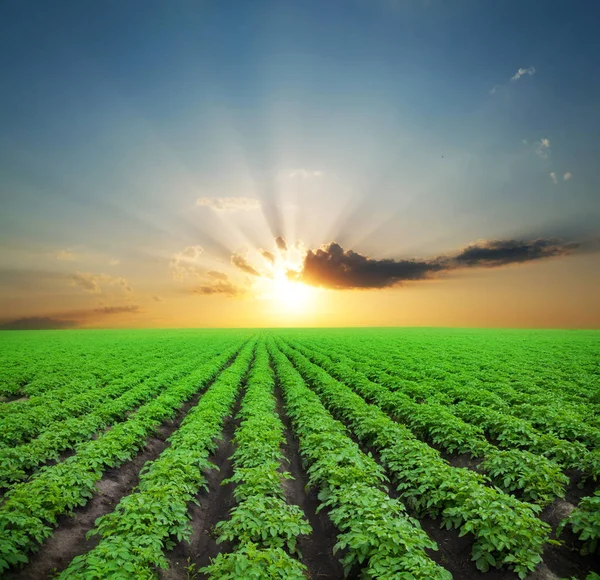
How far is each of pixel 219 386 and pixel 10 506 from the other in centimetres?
1170

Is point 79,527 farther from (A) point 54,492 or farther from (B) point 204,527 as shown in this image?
(B) point 204,527

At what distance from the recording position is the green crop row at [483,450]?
7820 mm

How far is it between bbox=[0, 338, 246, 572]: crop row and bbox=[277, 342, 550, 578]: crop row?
732cm

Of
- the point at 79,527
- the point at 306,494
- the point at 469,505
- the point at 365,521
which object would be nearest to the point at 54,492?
the point at 79,527

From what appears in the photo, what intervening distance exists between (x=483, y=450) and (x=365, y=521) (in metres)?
5.61

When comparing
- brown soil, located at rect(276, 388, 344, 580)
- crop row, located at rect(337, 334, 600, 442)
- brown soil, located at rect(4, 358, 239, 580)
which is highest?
crop row, located at rect(337, 334, 600, 442)

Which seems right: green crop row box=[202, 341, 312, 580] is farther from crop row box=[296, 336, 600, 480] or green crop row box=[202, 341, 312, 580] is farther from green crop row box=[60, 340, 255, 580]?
crop row box=[296, 336, 600, 480]

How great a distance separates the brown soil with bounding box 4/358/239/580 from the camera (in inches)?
250

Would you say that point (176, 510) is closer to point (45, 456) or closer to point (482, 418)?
point (45, 456)

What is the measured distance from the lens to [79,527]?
7715 mm

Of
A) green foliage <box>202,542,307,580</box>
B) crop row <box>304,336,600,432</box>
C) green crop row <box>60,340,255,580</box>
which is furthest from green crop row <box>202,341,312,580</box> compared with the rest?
crop row <box>304,336,600,432</box>

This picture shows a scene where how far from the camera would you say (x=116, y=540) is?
5.76 m

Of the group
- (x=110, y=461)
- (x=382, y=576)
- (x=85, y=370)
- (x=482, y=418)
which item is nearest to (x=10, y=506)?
(x=110, y=461)

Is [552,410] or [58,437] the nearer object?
[58,437]
